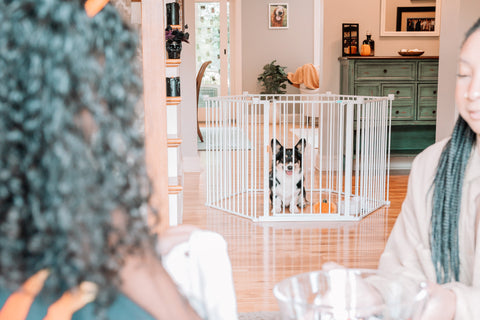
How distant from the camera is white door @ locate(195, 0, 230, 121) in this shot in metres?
9.84

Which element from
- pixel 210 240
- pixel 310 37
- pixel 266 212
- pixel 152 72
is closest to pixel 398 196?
pixel 266 212

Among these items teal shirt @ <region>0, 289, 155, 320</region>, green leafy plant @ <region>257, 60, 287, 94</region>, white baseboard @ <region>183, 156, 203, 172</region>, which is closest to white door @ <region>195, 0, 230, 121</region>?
green leafy plant @ <region>257, 60, 287, 94</region>

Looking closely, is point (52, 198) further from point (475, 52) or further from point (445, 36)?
point (445, 36)

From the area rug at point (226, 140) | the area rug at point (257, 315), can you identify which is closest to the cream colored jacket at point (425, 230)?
the area rug at point (257, 315)

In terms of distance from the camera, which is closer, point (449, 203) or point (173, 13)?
point (449, 203)

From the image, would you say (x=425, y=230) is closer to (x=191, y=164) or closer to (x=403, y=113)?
(x=403, y=113)

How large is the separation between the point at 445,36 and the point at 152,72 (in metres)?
2.71

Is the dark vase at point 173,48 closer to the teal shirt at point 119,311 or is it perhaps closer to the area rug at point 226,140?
the area rug at point 226,140

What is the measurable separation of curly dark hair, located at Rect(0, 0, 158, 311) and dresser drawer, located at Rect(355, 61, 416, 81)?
5.08 m

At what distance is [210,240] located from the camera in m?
0.67

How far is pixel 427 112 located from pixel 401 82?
41 centimetres

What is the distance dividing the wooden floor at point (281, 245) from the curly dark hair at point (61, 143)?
2.09 metres

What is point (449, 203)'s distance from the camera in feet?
3.41

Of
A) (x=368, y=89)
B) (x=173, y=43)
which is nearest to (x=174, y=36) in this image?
(x=173, y=43)
